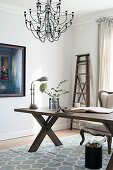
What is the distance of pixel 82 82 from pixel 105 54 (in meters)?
0.97

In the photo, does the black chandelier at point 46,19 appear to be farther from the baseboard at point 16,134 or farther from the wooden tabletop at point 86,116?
the baseboard at point 16,134

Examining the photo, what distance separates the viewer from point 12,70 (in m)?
5.30

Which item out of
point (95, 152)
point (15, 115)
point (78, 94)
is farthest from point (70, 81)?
point (95, 152)

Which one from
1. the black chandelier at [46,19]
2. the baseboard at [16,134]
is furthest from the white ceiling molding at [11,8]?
the baseboard at [16,134]

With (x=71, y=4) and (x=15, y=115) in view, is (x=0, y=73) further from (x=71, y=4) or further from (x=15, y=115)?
(x=71, y=4)

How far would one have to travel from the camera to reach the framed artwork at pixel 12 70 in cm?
513

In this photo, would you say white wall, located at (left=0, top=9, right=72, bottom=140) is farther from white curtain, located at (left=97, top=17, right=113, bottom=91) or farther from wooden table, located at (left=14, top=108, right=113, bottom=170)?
wooden table, located at (left=14, top=108, right=113, bottom=170)

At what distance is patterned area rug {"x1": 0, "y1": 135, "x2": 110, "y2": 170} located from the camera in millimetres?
3428

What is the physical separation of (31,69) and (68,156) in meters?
2.39

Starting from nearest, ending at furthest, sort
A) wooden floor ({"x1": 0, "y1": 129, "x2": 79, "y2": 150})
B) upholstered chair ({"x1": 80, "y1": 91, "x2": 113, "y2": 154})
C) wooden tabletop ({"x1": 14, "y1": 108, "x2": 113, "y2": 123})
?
1. wooden tabletop ({"x1": 14, "y1": 108, "x2": 113, "y2": 123})
2. upholstered chair ({"x1": 80, "y1": 91, "x2": 113, "y2": 154})
3. wooden floor ({"x1": 0, "y1": 129, "x2": 79, "y2": 150})

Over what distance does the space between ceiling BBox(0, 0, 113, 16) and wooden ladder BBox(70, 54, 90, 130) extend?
1117mm

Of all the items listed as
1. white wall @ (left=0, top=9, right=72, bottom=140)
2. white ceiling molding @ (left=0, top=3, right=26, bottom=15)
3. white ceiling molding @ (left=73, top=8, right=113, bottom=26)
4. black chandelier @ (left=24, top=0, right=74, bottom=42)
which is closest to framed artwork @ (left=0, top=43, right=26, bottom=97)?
white wall @ (left=0, top=9, right=72, bottom=140)

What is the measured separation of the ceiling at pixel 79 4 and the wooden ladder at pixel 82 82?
3.67 ft

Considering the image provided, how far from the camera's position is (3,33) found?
5141mm
